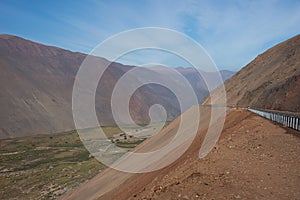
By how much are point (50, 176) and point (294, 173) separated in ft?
136

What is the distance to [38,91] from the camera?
12031 cm

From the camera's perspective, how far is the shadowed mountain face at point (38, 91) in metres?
102

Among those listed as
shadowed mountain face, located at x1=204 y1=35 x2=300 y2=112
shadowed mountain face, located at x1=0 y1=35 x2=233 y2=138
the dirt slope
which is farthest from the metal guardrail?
shadowed mountain face, located at x1=0 y1=35 x2=233 y2=138

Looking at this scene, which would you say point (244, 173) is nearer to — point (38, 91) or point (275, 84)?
point (275, 84)

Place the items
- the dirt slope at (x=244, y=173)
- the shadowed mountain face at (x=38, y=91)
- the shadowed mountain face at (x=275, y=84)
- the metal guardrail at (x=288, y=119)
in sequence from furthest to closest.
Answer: the shadowed mountain face at (x=38, y=91), the shadowed mountain face at (x=275, y=84), the metal guardrail at (x=288, y=119), the dirt slope at (x=244, y=173)

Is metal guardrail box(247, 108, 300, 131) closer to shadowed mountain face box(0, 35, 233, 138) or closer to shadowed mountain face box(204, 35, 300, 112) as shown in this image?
shadowed mountain face box(204, 35, 300, 112)

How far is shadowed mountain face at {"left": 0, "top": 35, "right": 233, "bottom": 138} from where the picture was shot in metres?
102

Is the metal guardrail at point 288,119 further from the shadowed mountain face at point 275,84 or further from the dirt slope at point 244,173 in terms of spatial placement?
the shadowed mountain face at point 275,84

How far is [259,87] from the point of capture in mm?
44906

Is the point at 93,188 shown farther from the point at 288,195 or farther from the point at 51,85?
the point at 51,85

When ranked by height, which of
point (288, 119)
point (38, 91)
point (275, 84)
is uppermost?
point (275, 84)

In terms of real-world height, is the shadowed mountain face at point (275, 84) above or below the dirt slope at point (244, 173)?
above

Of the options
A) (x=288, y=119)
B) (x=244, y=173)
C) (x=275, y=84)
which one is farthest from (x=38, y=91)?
(x=244, y=173)

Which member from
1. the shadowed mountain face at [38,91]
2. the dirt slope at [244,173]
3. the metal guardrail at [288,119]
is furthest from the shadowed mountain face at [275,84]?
the shadowed mountain face at [38,91]
